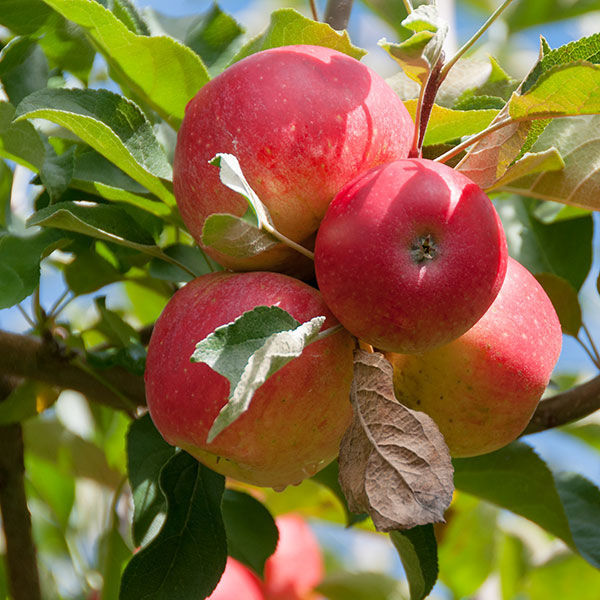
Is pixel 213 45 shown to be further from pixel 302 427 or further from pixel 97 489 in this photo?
pixel 97 489

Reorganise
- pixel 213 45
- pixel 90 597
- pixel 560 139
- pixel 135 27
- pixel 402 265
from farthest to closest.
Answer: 1. pixel 90 597
2. pixel 213 45
3. pixel 135 27
4. pixel 560 139
5. pixel 402 265

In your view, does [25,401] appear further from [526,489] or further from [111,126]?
[526,489]

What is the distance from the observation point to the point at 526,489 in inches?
41.1

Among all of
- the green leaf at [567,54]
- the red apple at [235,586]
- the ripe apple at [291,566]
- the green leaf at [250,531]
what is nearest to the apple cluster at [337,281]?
the green leaf at [567,54]

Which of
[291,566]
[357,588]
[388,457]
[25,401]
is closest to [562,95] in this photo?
[388,457]

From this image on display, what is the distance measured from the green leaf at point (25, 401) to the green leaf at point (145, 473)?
0.17 meters

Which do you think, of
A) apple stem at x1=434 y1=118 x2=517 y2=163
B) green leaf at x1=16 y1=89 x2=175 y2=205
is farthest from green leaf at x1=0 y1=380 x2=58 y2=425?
apple stem at x1=434 y1=118 x2=517 y2=163

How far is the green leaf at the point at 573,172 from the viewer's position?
2.51ft

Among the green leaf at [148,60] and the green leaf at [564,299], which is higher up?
the green leaf at [148,60]

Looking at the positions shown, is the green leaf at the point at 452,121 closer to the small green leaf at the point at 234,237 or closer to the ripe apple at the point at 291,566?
the small green leaf at the point at 234,237

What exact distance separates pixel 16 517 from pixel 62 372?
232 millimetres

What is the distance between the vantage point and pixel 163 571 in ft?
2.65

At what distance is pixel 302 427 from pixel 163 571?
234 mm

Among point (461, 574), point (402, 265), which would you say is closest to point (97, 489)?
point (461, 574)
